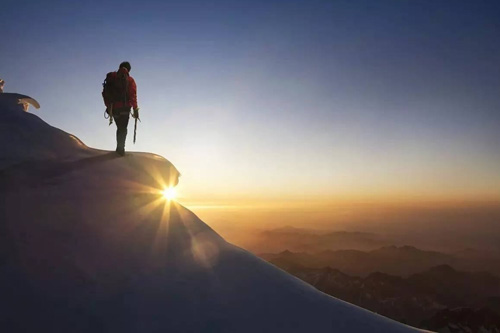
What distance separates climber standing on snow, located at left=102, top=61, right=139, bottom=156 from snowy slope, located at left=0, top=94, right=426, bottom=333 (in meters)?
2.36

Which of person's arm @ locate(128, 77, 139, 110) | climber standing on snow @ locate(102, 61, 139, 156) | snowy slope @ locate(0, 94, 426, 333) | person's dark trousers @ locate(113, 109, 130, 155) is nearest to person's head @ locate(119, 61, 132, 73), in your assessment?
climber standing on snow @ locate(102, 61, 139, 156)

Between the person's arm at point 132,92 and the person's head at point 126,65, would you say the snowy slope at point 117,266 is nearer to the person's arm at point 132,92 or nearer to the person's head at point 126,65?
the person's arm at point 132,92

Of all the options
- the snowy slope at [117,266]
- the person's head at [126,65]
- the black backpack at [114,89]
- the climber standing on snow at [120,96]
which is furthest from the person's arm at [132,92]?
the snowy slope at [117,266]

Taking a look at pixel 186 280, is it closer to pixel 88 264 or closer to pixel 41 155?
pixel 88 264

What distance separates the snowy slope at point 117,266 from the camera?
677cm

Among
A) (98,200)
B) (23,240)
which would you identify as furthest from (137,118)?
(23,240)

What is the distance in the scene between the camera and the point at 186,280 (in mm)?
7969

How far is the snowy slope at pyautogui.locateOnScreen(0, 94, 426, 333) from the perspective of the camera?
266 inches

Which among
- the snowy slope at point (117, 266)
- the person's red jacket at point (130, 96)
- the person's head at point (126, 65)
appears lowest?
the snowy slope at point (117, 266)

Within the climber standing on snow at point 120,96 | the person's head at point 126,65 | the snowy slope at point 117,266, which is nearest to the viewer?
A: the snowy slope at point 117,266

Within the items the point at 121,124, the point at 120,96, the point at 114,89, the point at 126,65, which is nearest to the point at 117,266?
the point at 121,124

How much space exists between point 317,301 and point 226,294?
7.48 ft

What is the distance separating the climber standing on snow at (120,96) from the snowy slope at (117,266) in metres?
2.36

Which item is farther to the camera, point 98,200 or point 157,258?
point 98,200
